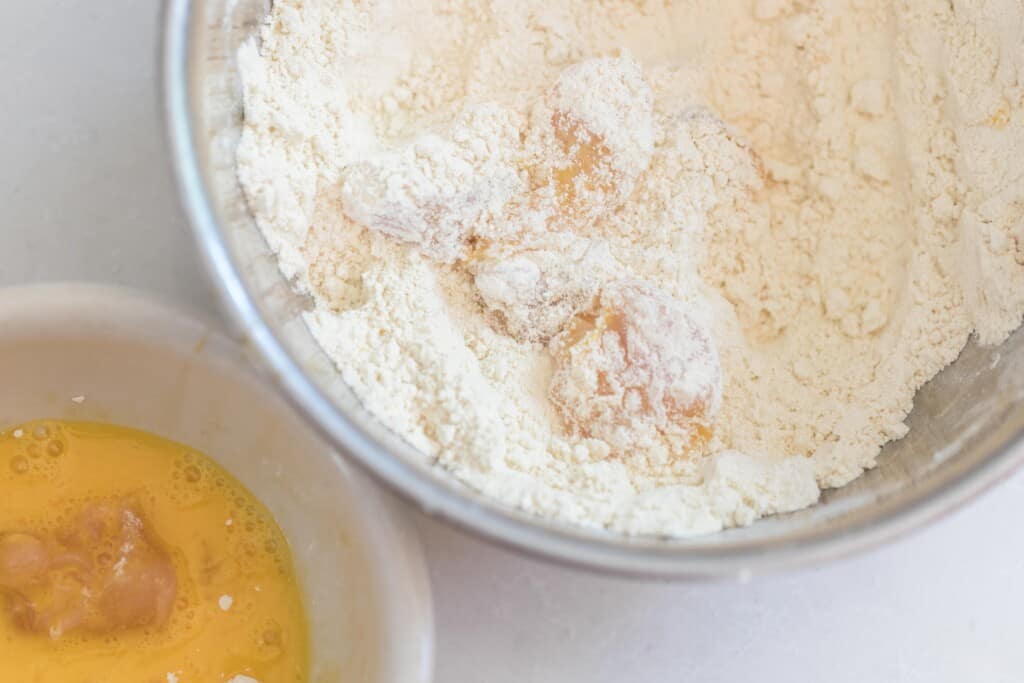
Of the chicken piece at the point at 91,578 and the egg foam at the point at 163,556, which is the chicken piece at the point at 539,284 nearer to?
the egg foam at the point at 163,556

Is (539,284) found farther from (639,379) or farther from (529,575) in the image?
(529,575)

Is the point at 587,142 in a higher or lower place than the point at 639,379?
higher

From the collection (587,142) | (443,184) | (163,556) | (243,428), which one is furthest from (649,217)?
(163,556)

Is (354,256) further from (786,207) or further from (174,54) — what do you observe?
(786,207)

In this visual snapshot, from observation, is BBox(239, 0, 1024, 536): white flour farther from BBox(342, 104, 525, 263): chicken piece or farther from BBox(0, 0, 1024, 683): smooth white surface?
BBox(0, 0, 1024, 683): smooth white surface

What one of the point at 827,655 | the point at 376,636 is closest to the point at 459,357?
the point at 376,636

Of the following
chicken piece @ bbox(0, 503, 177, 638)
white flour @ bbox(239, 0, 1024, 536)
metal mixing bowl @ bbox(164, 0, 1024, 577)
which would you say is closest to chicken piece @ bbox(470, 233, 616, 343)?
white flour @ bbox(239, 0, 1024, 536)
